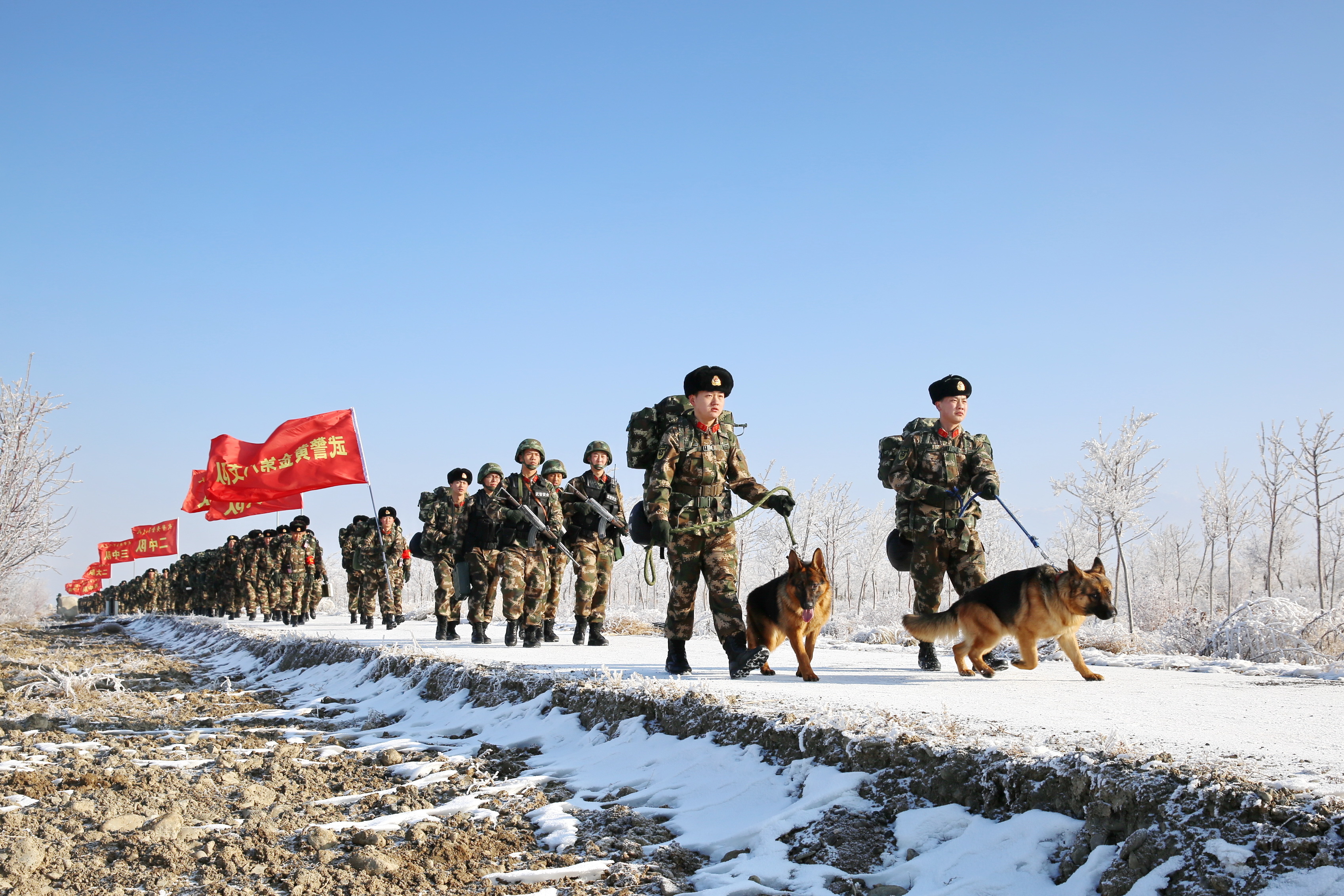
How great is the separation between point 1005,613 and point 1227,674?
219cm

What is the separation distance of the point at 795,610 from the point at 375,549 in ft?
45.2

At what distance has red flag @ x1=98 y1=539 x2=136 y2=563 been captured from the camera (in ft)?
142

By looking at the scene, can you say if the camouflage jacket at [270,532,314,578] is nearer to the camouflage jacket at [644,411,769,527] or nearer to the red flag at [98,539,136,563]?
the camouflage jacket at [644,411,769,527]

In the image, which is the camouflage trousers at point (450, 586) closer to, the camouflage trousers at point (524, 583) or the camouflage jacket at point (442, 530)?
the camouflage jacket at point (442, 530)

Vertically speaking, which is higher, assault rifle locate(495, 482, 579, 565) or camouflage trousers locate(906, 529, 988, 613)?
assault rifle locate(495, 482, 579, 565)

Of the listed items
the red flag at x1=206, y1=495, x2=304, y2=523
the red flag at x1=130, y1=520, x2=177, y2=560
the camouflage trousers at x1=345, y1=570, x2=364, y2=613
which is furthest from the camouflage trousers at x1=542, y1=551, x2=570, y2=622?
the red flag at x1=130, y1=520, x2=177, y2=560

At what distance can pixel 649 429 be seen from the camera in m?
7.21

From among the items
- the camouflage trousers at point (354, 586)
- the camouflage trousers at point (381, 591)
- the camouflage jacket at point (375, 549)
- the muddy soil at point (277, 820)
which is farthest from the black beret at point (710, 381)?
the camouflage trousers at point (354, 586)

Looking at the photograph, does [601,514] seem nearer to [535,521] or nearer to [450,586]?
[535,521]

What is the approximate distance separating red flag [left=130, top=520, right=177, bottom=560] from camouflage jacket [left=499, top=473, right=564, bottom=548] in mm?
36032

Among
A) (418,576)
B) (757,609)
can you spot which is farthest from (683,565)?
(418,576)

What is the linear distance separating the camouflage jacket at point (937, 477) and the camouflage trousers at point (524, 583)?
4.86 meters

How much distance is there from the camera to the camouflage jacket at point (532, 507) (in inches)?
440

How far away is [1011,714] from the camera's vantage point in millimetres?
4543
